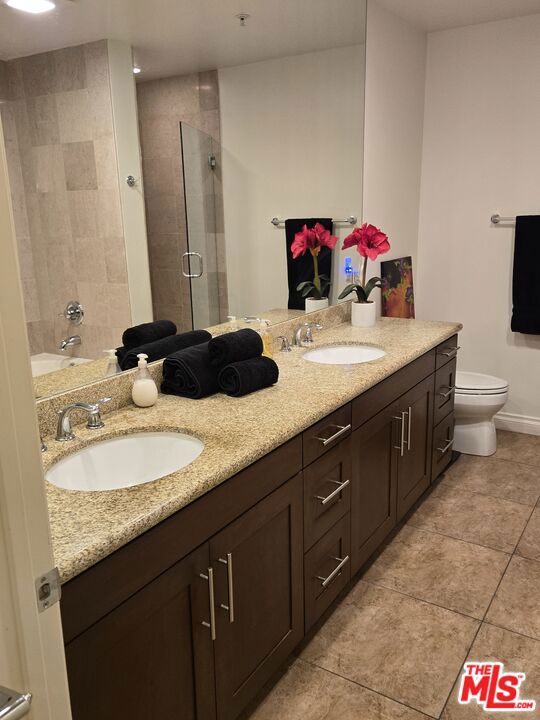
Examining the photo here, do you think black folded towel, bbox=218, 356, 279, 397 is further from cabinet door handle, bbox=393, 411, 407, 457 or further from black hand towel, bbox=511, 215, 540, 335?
black hand towel, bbox=511, 215, 540, 335

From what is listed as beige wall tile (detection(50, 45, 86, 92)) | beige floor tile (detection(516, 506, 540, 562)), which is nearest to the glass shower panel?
beige wall tile (detection(50, 45, 86, 92))

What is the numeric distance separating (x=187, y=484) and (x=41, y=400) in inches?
21.5

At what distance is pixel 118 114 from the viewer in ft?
5.74

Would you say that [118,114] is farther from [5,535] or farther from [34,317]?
[5,535]

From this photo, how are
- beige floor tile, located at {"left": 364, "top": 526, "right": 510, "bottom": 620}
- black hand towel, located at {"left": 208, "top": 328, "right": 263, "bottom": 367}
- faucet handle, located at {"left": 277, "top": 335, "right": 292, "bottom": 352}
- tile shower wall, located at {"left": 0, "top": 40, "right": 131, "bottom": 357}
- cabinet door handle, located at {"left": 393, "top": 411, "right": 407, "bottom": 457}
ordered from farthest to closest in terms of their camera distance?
faucet handle, located at {"left": 277, "top": 335, "right": 292, "bottom": 352}
cabinet door handle, located at {"left": 393, "top": 411, "right": 407, "bottom": 457}
beige floor tile, located at {"left": 364, "top": 526, "right": 510, "bottom": 620}
black hand towel, located at {"left": 208, "top": 328, "right": 263, "bottom": 367}
tile shower wall, located at {"left": 0, "top": 40, "right": 131, "bottom": 357}

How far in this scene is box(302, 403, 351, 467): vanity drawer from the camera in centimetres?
179

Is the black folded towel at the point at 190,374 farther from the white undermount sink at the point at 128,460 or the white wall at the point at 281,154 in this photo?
the white wall at the point at 281,154

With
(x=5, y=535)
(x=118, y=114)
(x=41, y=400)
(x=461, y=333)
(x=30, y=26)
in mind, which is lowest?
(x=461, y=333)

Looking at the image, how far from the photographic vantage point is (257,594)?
5.29ft

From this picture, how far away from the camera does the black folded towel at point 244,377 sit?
1.93m

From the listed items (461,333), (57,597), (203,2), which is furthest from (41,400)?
(461,333)

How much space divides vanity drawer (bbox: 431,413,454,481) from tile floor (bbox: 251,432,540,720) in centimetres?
16

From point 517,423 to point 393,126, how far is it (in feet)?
6.45

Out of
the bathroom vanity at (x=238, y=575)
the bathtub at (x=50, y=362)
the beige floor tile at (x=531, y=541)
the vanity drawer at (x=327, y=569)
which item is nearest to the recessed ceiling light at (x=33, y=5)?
the bathtub at (x=50, y=362)
